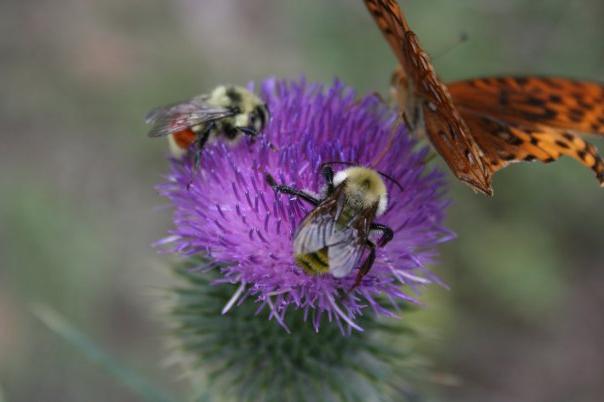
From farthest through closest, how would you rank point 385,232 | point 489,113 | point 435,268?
1. point 435,268
2. point 489,113
3. point 385,232

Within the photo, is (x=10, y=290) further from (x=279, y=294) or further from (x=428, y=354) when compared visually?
(x=279, y=294)

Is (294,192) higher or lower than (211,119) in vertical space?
lower

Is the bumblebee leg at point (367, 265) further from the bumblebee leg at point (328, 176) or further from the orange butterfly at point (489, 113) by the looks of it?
the orange butterfly at point (489, 113)

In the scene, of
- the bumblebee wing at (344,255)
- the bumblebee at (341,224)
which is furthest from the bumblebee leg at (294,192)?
the bumblebee wing at (344,255)

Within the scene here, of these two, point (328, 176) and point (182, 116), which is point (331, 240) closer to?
point (328, 176)

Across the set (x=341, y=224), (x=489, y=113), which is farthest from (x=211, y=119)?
(x=489, y=113)

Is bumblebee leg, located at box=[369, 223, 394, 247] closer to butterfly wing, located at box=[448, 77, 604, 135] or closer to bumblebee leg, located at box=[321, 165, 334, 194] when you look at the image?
bumblebee leg, located at box=[321, 165, 334, 194]

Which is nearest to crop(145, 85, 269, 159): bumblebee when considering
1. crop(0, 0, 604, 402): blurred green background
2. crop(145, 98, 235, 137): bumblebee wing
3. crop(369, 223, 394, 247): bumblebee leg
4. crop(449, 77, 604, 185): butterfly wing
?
crop(145, 98, 235, 137): bumblebee wing
